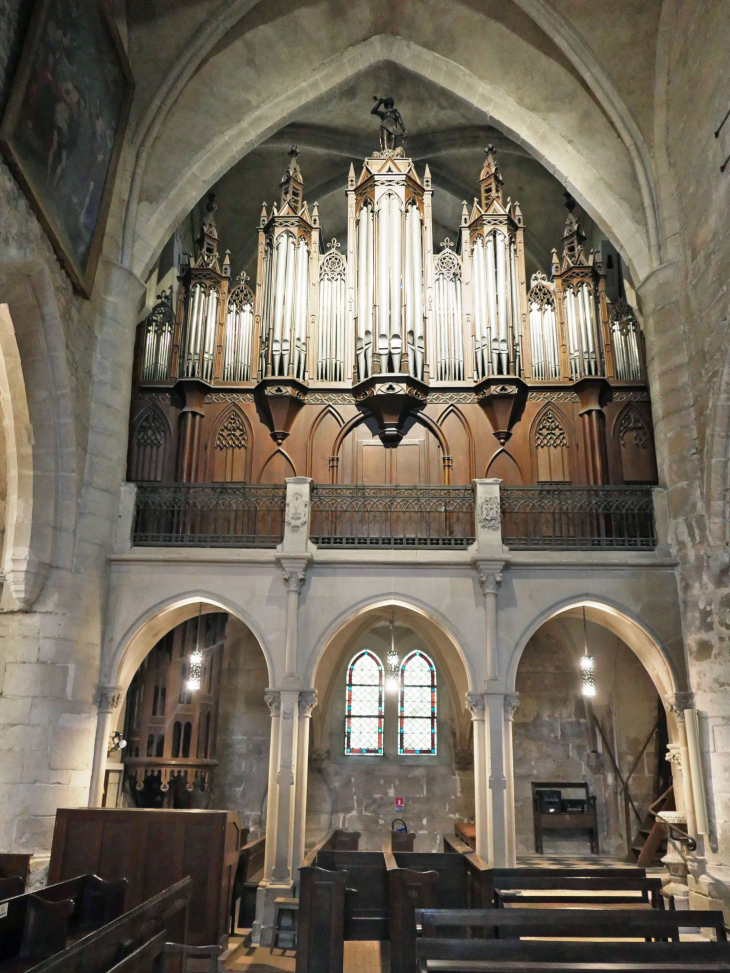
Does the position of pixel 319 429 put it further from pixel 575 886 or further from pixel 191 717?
pixel 575 886

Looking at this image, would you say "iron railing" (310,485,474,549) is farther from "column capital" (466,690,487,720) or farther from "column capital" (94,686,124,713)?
"column capital" (94,686,124,713)

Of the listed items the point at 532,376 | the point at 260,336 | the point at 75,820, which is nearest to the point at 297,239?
the point at 260,336

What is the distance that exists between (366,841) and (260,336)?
935 centimetres

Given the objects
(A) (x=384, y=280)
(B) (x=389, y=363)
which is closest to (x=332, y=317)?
(A) (x=384, y=280)

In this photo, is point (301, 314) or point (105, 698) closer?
point (105, 698)

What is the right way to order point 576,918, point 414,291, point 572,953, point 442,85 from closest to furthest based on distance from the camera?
point 572,953 < point 576,918 < point 414,291 < point 442,85

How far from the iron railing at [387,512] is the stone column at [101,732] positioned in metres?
3.68

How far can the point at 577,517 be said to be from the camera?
1305 cm

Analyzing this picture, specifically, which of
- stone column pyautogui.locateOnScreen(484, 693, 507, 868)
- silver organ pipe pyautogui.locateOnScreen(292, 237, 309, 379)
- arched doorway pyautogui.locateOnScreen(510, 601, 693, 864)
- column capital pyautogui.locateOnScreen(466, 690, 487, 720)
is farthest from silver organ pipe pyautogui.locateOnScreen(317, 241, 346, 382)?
arched doorway pyautogui.locateOnScreen(510, 601, 693, 864)

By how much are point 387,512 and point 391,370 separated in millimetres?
2354

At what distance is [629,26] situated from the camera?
42.5ft

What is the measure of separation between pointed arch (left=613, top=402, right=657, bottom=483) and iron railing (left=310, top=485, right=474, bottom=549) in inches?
111

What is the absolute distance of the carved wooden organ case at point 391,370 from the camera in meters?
13.6

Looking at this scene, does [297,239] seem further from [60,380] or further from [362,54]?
[60,380]
